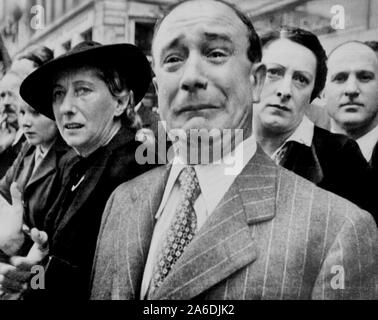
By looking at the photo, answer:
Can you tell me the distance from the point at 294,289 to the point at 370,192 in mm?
595

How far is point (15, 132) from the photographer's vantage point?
2.98 m

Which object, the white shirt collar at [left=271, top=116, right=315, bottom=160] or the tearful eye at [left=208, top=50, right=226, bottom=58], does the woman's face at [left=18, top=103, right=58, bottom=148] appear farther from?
the white shirt collar at [left=271, top=116, right=315, bottom=160]

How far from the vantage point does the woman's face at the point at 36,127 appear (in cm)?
288

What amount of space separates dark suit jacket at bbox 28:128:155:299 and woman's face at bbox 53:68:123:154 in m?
0.06

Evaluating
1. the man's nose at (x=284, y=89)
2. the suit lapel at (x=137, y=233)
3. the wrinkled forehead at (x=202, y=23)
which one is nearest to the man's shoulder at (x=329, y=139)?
the man's nose at (x=284, y=89)

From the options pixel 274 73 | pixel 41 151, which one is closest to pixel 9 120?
pixel 41 151

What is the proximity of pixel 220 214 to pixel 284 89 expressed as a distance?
66cm

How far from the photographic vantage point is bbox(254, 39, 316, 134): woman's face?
262cm

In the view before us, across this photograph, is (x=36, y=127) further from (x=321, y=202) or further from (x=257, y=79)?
(x=321, y=202)

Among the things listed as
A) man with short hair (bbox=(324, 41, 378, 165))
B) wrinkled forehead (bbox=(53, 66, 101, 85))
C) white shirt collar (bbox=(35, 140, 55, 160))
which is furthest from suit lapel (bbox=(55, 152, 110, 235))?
man with short hair (bbox=(324, 41, 378, 165))

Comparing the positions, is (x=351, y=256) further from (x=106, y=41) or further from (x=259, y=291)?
(x=106, y=41)

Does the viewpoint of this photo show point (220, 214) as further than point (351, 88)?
No

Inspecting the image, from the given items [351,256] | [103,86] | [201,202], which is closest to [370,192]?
[351,256]

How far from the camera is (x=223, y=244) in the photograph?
7.73 ft
